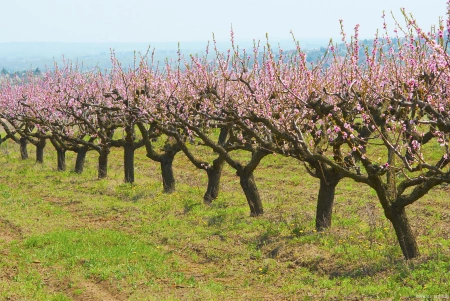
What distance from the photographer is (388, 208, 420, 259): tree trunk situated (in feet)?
45.4

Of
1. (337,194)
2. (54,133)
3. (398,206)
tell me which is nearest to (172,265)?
(398,206)

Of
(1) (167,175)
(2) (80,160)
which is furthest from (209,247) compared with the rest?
(2) (80,160)

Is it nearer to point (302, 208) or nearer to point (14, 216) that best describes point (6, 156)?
point (14, 216)

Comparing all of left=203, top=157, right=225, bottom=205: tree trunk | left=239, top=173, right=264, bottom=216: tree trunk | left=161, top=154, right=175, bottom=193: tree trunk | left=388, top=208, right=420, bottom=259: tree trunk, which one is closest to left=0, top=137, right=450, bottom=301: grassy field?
left=388, top=208, right=420, bottom=259: tree trunk

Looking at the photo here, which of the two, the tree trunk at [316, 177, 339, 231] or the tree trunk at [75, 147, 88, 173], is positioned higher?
the tree trunk at [316, 177, 339, 231]

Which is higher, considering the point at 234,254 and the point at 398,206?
the point at 398,206

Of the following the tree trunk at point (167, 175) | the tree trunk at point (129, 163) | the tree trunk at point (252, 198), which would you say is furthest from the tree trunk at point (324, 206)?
the tree trunk at point (129, 163)

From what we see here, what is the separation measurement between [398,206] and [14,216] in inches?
609

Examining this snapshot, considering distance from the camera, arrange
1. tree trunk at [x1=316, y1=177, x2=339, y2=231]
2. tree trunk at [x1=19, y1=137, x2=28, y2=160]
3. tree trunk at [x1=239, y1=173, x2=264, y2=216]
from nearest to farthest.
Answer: tree trunk at [x1=316, y1=177, x2=339, y2=231], tree trunk at [x1=239, y1=173, x2=264, y2=216], tree trunk at [x1=19, y1=137, x2=28, y2=160]

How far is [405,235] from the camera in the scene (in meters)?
13.9

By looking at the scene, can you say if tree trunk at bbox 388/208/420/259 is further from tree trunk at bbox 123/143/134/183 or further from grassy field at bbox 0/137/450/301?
tree trunk at bbox 123/143/134/183

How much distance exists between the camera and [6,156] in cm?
4391

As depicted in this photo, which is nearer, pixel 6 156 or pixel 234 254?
pixel 234 254

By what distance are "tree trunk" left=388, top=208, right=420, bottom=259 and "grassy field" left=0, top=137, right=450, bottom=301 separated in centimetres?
31
